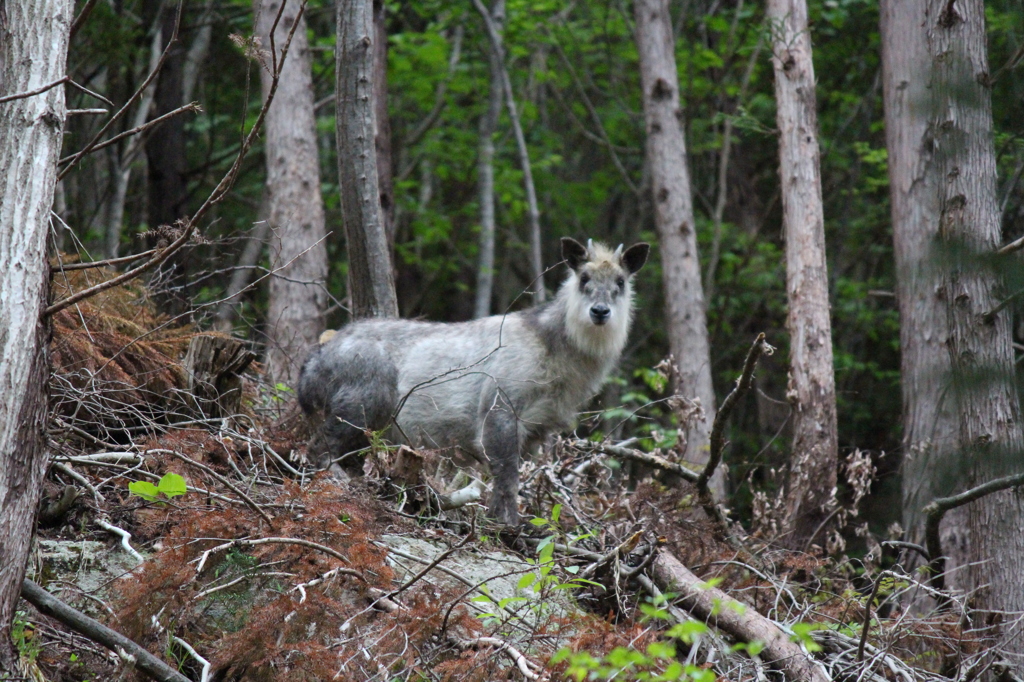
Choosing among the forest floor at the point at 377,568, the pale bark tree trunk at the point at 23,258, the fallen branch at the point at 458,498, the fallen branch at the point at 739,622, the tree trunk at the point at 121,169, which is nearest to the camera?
the pale bark tree trunk at the point at 23,258

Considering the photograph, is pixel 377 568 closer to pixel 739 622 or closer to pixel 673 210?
pixel 739 622

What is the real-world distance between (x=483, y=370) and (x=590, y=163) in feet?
43.4

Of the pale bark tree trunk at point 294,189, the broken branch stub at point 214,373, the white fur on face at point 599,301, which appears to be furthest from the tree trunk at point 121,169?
the white fur on face at point 599,301

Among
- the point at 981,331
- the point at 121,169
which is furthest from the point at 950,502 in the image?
the point at 121,169

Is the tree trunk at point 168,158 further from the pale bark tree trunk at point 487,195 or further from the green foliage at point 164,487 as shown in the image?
the green foliage at point 164,487

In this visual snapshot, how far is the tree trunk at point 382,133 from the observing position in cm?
981

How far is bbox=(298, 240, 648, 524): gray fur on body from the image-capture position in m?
7.11

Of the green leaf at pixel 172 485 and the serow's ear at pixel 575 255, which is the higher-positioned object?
the serow's ear at pixel 575 255

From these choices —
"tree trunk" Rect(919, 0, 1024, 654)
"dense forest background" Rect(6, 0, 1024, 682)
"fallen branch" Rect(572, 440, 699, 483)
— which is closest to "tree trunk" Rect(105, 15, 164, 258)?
"dense forest background" Rect(6, 0, 1024, 682)

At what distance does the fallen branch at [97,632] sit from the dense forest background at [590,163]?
390 inches

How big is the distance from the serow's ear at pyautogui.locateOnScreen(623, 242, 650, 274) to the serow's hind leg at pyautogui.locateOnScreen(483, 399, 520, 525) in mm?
1691

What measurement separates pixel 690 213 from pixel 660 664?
809 cm

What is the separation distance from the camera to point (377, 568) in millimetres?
4445

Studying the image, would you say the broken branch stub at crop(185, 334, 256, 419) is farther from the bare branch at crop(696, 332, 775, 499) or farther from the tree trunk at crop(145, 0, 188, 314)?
the tree trunk at crop(145, 0, 188, 314)
